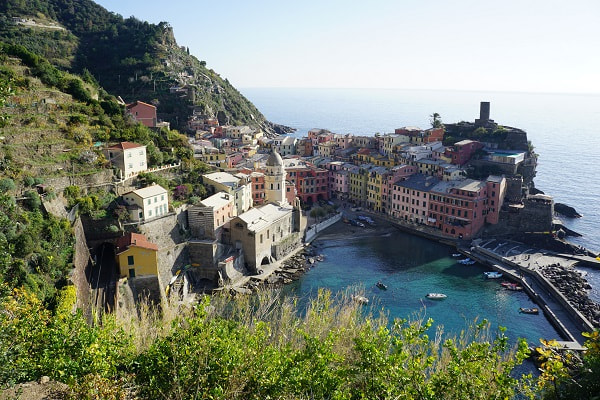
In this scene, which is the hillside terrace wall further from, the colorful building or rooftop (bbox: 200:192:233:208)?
the colorful building

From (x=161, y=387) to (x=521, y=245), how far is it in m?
39.9

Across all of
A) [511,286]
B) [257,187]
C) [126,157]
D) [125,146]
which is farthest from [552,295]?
[125,146]

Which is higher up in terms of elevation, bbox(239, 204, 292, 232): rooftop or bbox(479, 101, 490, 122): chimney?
bbox(479, 101, 490, 122): chimney

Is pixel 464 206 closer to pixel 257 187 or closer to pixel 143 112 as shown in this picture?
pixel 257 187

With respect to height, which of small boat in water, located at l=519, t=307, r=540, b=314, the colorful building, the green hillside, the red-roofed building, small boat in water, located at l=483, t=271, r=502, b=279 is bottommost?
small boat in water, located at l=519, t=307, r=540, b=314

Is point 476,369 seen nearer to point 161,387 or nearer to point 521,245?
point 161,387

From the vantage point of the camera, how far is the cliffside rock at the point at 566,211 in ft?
178

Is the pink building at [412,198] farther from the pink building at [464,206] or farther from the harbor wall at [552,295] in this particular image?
the harbor wall at [552,295]

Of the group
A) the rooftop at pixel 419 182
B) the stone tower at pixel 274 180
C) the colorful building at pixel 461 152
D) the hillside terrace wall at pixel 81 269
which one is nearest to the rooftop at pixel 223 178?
the stone tower at pixel 274 180

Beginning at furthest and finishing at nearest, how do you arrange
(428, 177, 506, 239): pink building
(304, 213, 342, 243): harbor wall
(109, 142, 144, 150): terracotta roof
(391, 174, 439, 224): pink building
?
(391, 174, 439, 224): pink building → (304, 213, 342, 243): harbor wall → (428, 177, 506, 239): pink building → (109, 142, 144, 150): terracotta roof

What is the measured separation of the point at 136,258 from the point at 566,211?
48.9 m

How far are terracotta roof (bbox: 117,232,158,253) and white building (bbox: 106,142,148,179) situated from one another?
7060 millimetres

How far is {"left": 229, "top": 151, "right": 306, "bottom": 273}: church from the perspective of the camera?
36688 mm

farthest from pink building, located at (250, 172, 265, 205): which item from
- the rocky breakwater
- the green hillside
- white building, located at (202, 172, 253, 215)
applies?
the green hillside
